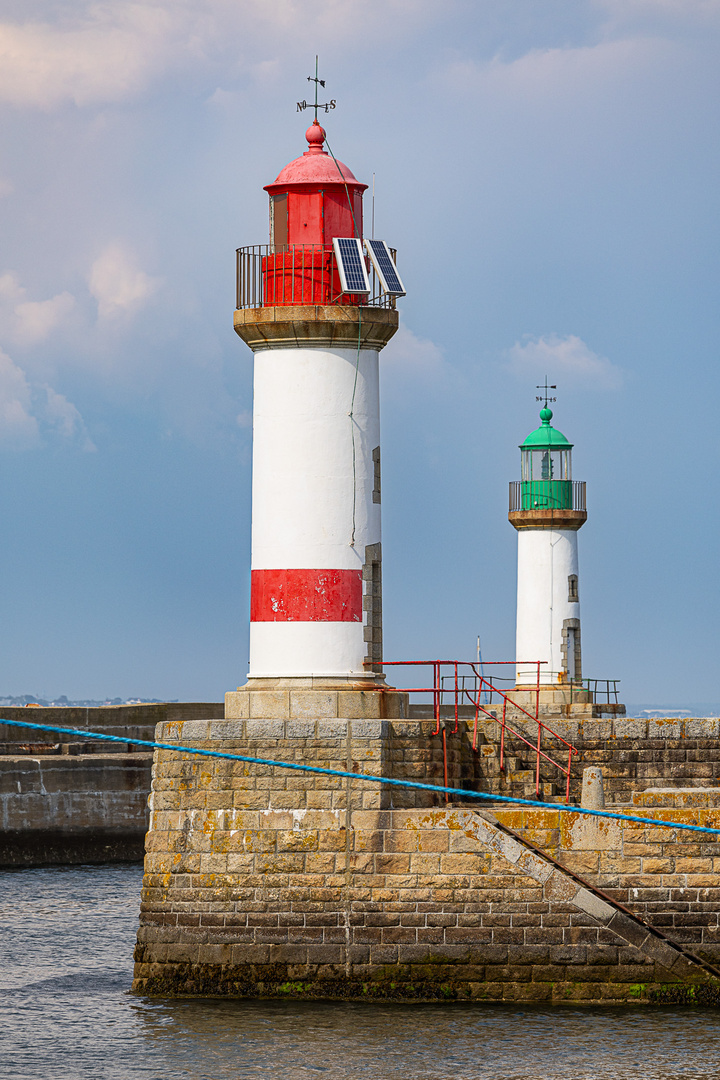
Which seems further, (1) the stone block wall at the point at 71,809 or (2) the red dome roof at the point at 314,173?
(1) the stone block wall at the point at 71,809

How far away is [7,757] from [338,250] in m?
16.3

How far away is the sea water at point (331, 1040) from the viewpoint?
12.4m

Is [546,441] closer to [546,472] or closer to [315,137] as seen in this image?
[546,472]

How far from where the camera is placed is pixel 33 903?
22.5 m

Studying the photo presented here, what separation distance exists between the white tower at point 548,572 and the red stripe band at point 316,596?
18.1 meters

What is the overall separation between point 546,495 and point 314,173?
18507 mm

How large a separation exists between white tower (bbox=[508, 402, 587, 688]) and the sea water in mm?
19147

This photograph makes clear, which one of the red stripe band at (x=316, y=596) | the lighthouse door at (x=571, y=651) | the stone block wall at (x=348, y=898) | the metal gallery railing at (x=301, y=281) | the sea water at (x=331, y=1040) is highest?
the metal gallery railing at (x=301, y=281)

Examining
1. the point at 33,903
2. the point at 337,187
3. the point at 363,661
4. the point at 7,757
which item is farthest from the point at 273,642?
the point at 7,757

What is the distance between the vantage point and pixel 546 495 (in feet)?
112

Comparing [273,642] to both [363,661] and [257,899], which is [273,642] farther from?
[257,899]

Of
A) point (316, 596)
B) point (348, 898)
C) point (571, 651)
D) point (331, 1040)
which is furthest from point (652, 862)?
point (571, 651)

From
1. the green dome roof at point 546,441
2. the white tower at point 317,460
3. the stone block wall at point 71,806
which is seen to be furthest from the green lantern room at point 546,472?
the white tower at point 317,460

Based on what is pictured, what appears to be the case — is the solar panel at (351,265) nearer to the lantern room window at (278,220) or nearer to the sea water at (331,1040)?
the lantern room window at (278,220)
